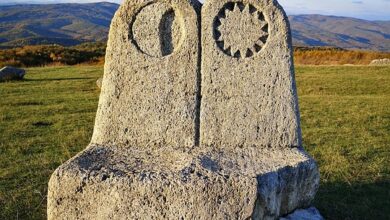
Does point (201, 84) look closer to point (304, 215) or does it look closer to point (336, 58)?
point (304, 215)

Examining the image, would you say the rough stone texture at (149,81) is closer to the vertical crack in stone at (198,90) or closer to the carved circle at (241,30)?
the vertical crack in stone at (198,90)

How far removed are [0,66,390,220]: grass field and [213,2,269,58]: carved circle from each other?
223 cm

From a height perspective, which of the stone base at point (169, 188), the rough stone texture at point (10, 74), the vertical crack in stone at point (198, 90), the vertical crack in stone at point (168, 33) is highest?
the vertical crack in stone at point (168, 33)

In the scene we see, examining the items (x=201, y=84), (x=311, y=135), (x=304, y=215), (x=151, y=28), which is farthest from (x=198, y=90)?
(x=311, y=135)

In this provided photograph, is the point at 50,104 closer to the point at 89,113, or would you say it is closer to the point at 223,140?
the point at 89,113

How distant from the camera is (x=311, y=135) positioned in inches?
380

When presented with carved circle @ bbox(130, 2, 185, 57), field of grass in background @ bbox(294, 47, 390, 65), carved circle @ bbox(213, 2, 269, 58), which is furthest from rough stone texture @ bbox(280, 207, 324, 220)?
field of grass in background @ bbox(294, 47, 390, 65)

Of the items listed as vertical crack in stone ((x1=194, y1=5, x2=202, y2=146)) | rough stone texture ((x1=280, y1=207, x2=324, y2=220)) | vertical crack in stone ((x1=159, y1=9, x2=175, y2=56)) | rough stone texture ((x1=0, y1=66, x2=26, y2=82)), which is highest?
vertical crack in stone ((x1=159, y1=9, x2=175, y2=56))

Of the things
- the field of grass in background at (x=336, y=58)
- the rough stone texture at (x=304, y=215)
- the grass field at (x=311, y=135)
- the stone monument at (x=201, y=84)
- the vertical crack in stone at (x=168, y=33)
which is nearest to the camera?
the rough stone texture at (x=304, y=215)

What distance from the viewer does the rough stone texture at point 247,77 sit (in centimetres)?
469

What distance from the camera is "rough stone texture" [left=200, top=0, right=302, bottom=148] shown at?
4.69 meters

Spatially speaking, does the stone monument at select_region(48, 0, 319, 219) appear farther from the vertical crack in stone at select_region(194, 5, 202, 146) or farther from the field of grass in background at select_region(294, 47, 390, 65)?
the field of grass in background at select_region(294, 47, 390, 65)

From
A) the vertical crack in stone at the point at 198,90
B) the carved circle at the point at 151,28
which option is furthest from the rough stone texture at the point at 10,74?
the vertical crack in stone at the point at 198,90

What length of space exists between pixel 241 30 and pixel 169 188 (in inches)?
72.5
